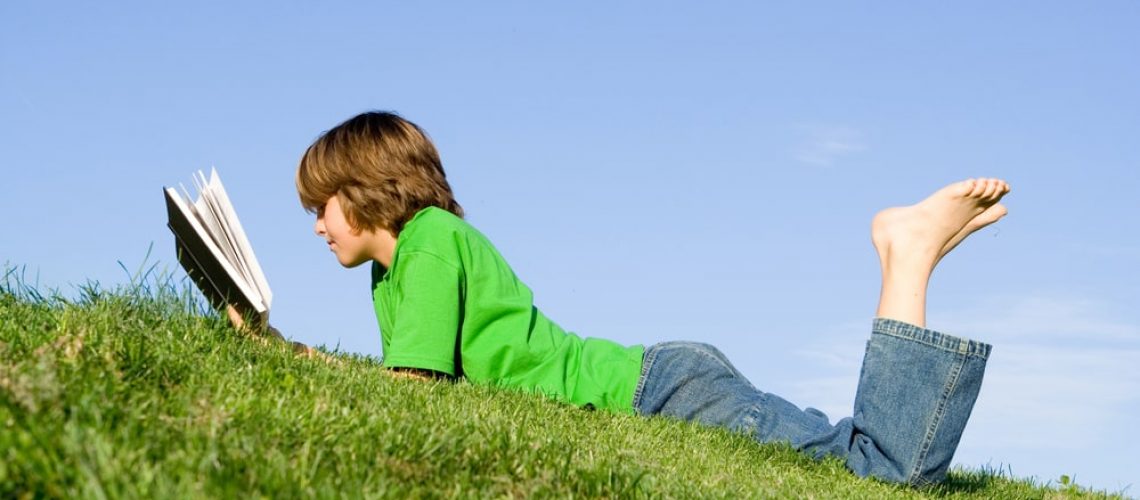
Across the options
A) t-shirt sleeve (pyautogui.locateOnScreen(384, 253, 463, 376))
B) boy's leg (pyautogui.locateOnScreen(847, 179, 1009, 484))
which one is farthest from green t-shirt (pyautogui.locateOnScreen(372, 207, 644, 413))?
boy's leg (pyautogui.locateOnScreen(847, 179, 1009, 484))

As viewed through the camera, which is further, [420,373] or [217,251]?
[420,373]

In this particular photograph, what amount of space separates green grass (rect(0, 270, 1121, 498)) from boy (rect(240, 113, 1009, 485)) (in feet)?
1.03

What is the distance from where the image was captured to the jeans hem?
5.27m

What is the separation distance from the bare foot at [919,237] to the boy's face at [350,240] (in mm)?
2607

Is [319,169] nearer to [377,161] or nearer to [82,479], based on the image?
[377,161]

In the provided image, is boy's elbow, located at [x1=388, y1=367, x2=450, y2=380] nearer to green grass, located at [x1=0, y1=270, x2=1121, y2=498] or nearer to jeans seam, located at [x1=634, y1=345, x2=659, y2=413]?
green grass, located at [x1=0, y1=270, x2=1121, y2=498]

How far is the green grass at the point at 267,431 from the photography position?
2.81 m

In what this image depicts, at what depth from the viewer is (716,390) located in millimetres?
5801

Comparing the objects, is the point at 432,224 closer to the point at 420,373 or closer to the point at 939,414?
the point at 420,373

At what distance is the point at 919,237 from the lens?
5496 millimetres

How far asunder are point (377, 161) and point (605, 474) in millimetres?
3112

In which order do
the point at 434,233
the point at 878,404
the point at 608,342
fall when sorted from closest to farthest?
the point at 878,404 < the point at 434,233 < the point at 608,342

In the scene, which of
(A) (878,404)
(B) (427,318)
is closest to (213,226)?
(B) (427,318)

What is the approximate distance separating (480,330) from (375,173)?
115 centimetres
